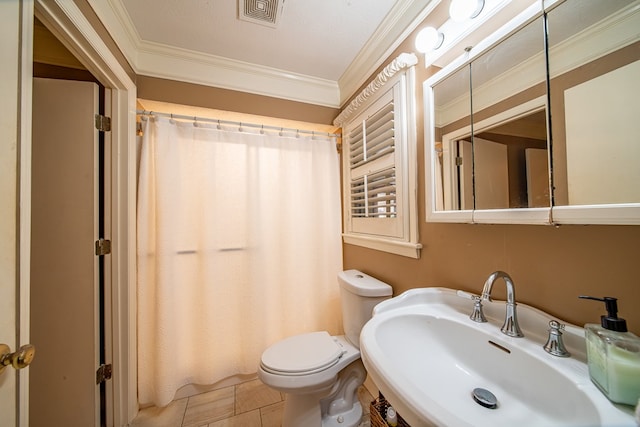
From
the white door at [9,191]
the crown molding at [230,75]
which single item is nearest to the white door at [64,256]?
the crown molding at [230,75]

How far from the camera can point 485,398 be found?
604 mm

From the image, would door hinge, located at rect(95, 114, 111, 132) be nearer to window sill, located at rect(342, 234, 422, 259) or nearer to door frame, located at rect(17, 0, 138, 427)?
door frame, located at rect(17, 0, 138, 427)

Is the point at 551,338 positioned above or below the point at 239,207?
below

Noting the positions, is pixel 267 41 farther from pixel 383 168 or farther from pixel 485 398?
pixel 485 398

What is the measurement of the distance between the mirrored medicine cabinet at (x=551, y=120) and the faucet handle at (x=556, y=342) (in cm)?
27

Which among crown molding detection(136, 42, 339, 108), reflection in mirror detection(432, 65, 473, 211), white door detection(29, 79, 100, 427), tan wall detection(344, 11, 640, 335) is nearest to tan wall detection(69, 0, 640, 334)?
tan wall detection(344, 11, 640, 335)

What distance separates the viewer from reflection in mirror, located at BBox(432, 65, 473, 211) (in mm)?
841

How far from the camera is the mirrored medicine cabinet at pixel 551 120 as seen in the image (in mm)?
486

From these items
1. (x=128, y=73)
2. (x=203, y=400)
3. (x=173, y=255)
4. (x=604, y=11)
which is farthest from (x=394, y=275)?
(x=128, y=73)

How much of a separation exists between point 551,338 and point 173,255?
5.77 ft

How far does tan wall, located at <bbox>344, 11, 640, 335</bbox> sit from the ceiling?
0.96 ft

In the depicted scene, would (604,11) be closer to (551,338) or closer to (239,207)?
(551,338)

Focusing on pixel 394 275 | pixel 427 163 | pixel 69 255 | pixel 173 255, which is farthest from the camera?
pixel 173 255

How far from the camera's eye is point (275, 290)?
167 centimetres
